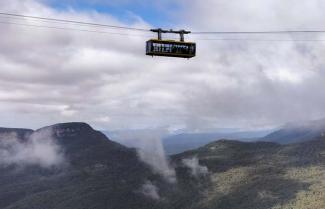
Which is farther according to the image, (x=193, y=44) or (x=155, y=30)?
(x=193, y=44)

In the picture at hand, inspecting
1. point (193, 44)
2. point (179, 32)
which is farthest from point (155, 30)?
point (193, 44)

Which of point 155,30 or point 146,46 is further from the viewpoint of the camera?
point 146,46

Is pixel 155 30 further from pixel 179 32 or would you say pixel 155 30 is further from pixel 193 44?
pixel 193 44
